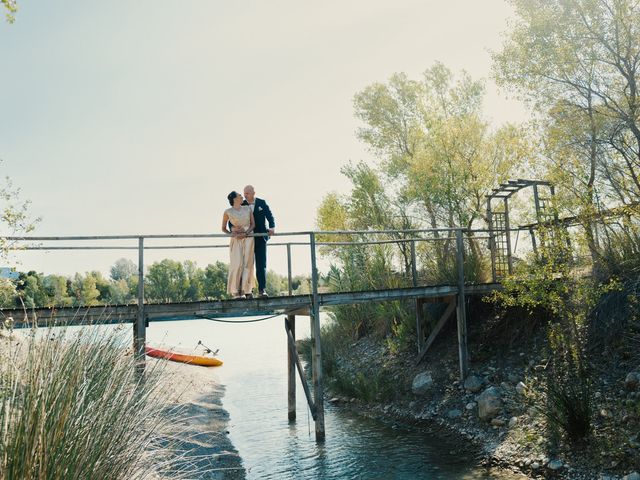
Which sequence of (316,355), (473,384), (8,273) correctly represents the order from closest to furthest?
(8,273), (316,355), (473,384)

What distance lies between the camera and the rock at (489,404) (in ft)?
39.7

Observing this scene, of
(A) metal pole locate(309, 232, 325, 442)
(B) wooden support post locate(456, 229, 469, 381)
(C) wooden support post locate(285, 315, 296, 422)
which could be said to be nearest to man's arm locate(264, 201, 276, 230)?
(A) metal pole locate(309, 232, 325, 442)

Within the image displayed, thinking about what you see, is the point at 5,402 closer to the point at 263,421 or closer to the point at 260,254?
the point at 260,254

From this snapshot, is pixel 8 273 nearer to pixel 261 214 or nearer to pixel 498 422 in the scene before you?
pixel 261 214

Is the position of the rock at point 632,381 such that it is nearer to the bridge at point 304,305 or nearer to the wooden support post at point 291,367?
the bridge at point 304,305

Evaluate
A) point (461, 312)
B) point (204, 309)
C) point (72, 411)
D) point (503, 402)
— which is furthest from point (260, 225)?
point (72, 411)

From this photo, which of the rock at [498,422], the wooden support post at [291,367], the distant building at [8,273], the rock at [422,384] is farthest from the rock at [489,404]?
the distant building at [8,273]

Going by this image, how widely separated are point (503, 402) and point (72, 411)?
35.5 ft

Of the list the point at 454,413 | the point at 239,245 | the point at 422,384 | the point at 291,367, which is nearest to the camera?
the point at 239,245

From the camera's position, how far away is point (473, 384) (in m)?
13.8

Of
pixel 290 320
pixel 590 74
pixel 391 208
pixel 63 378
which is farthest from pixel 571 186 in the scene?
pixel 391 208

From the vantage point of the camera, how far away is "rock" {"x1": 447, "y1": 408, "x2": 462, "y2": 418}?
515 inches

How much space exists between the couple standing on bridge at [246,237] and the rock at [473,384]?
6.04m

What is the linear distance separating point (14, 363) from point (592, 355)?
11.3m
